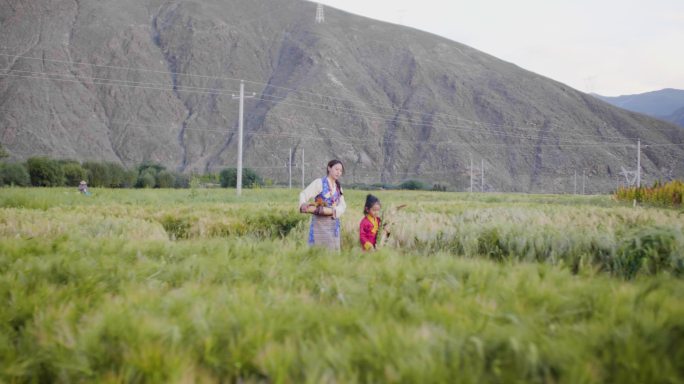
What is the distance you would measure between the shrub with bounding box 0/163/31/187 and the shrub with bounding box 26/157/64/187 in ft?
2.45

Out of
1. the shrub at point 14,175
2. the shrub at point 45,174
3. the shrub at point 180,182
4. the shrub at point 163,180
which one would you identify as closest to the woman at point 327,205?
the shrub at point 14,175

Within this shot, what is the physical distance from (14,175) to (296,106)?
237 ft

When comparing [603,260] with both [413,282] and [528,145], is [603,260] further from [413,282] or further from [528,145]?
[528,145]

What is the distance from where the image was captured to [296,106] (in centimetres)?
11894

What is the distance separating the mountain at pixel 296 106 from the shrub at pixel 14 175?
144 feet

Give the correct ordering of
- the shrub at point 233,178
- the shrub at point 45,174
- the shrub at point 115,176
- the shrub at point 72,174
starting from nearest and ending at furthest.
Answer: the shrub at point 45,174 < the shrub at point 72,174 < the shrub at point 115,176 < the shrub at point 233,178

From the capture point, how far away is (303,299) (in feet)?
8.86

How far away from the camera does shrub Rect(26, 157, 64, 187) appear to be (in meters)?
55.2

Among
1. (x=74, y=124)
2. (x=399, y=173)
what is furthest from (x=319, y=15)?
(x=74, y=124)

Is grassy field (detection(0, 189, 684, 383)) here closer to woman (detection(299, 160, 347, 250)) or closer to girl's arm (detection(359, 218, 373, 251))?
girl's arm (detection(359, 218, 373, 251))

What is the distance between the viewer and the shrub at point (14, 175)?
52.5 metres

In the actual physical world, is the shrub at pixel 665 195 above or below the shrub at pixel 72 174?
above

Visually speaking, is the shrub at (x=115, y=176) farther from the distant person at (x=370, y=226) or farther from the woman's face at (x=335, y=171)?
the distant person at (x=370, y=226)

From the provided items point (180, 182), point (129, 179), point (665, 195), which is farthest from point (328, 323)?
point (180, 182)
